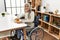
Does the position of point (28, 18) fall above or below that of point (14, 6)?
below

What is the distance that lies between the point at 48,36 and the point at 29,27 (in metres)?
1.03

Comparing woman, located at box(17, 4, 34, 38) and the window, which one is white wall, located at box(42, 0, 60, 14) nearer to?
woman, located at box(17, 4, 34, 38)

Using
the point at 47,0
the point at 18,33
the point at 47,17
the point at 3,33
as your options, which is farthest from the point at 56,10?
the point at 3,33

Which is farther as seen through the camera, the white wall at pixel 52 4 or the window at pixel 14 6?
the window at pixel 14 6

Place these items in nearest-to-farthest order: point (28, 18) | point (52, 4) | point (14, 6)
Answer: point (28, 18) < point (52, 4) < point (14, 6)

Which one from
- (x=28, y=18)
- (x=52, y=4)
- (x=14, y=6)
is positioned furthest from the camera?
(x=14, y=6)

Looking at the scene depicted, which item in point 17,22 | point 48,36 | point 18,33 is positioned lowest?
point 48,36

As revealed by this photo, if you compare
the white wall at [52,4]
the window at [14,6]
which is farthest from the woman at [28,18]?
the window at [14,6]

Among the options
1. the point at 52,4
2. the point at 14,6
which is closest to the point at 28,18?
the point at 52,4

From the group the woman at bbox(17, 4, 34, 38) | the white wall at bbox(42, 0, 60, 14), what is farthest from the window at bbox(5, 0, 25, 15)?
the woman at bbox(17, 4, 34, 38)

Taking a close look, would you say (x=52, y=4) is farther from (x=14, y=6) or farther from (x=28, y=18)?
(x=14, y=6)

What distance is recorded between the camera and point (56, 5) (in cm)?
370

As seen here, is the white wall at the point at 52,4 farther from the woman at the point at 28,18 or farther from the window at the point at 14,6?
the window at the point at 14,6

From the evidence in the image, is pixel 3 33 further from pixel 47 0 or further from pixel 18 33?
pixel 47 0
